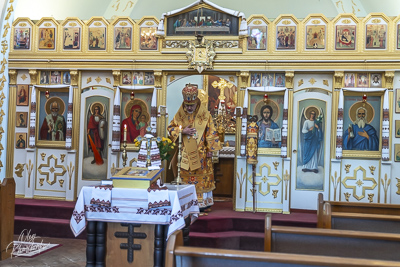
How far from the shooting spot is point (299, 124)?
32.2ft

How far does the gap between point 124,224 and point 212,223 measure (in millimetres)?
2679

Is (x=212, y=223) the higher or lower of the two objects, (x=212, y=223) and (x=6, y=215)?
the lower

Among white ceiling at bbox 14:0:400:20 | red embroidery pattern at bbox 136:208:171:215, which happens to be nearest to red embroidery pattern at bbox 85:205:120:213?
red embroidery pattern at bbox 136:208:171:215

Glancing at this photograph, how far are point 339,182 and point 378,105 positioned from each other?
5.66 feet

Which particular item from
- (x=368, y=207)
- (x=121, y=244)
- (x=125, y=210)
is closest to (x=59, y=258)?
(x=121, y=244)

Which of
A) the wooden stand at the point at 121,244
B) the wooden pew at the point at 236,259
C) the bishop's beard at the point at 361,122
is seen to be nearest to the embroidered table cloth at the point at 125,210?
the wooden stand at the point at 121,244

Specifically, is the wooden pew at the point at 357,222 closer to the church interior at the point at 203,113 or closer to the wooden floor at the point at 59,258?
the church interior at the point at 203,113

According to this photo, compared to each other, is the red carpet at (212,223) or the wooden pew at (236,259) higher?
the wooden pew at (236,259)

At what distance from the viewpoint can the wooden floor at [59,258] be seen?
7.10 meters

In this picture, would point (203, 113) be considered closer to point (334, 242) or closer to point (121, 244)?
point (121, 244)

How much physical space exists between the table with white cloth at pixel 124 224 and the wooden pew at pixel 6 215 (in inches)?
66.6

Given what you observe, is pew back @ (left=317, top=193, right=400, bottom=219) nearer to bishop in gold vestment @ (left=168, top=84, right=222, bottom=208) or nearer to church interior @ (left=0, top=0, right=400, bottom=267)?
church interior @ (left=0, top=0, right=400, bottom=267)

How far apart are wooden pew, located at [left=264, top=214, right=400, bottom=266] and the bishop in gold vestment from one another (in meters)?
4.37

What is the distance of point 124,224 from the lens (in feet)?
20.6
